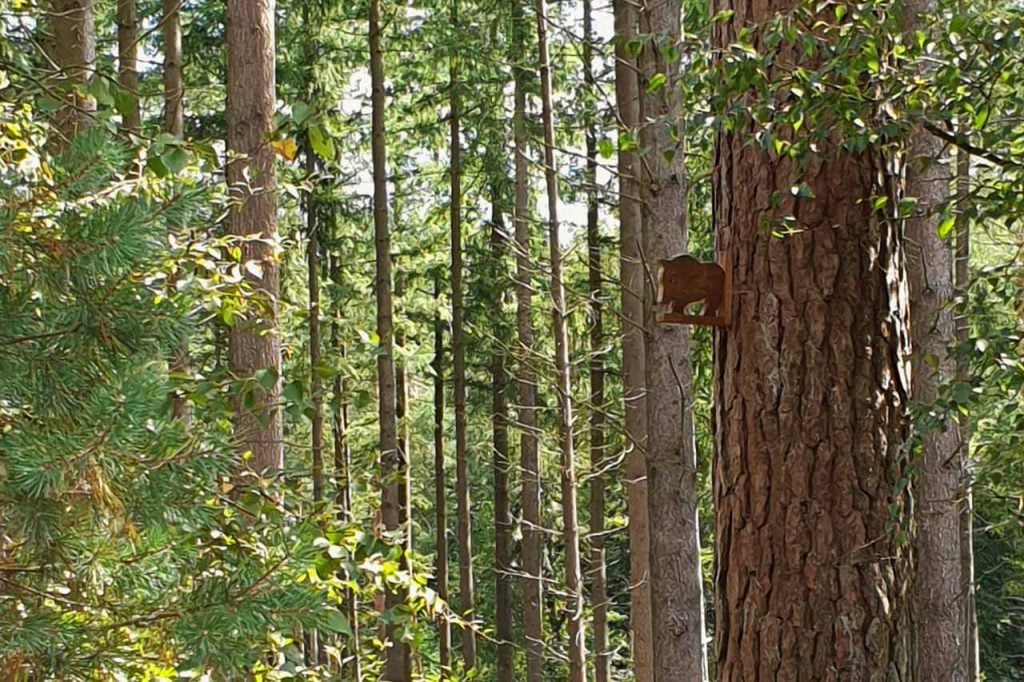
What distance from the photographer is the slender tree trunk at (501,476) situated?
47.9 feet

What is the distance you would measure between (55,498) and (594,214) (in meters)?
12.3

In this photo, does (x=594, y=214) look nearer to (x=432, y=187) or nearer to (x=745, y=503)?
(x=432, y=187)

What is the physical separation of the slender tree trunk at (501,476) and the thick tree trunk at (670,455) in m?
7.32

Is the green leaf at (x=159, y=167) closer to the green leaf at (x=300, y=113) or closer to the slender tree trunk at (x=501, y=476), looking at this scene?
the green leaf at (x=300, y=113)

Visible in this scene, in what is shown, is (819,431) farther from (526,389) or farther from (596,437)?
(526,389)

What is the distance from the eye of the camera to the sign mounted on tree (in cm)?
283

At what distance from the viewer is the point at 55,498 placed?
217 cm

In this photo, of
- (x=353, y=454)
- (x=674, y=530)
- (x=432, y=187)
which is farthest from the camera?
(x=353, y=454)

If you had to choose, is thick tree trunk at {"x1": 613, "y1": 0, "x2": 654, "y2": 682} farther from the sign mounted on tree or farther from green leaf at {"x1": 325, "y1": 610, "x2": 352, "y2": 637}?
green leaf at {"x1": 325, "y1": 610, "x2": 352, "y2": 637}

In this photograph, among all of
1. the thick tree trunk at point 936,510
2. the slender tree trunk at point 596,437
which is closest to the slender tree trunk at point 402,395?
the slender tree trunk at point 596,437

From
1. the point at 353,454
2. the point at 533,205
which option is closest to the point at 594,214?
the point at 533,205

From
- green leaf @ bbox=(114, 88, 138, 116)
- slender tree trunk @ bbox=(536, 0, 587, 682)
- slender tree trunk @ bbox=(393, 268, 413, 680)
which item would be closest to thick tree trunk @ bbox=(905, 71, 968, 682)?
slender tree trunk @ bbox=(536, 0, 587, 682)

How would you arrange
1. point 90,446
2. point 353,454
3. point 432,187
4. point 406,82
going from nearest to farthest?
point 90,446 → point 406,82 → point 432,187 → point 353,454

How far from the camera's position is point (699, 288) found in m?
2.83
